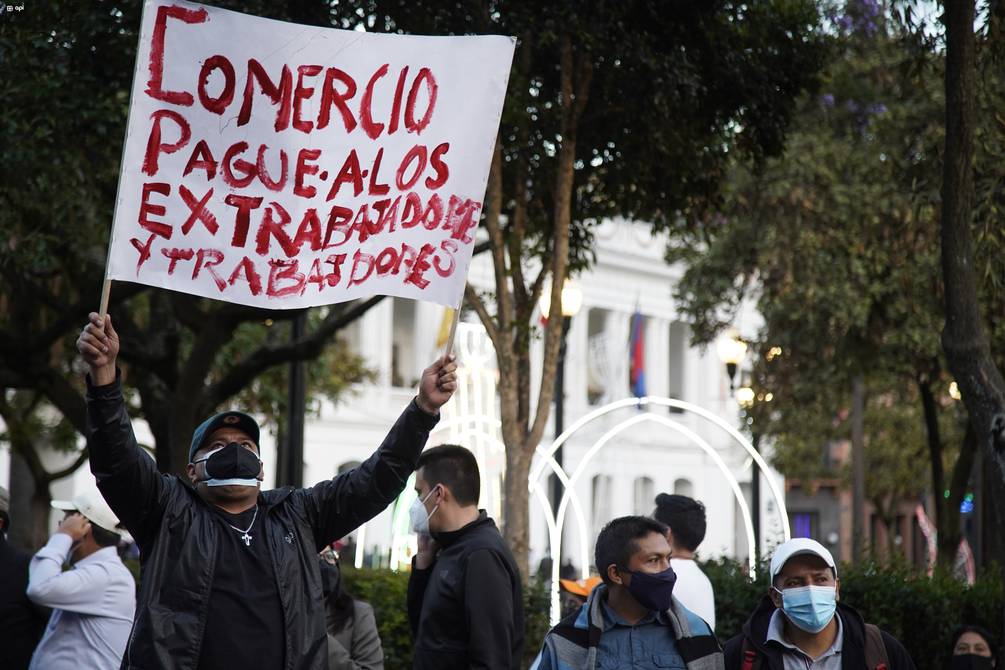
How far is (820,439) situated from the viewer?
3988cm

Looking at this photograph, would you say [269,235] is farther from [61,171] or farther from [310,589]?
[61,171]

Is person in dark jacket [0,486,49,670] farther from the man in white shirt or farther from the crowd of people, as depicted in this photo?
the man in white shirt

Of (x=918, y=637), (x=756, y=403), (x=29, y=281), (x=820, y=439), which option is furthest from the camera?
(x=820, y=439)

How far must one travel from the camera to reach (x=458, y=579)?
17.4 ft

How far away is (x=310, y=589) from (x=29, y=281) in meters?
13.8

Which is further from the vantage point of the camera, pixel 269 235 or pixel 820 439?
pixel 820 439

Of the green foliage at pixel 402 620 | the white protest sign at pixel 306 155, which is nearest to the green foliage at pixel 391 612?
the green foliage at pixel 402 620

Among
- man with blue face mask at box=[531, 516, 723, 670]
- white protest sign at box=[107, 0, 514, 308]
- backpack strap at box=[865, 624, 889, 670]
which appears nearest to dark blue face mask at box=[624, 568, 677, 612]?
man with blue face mask at box=[531, 516, 723, 670]

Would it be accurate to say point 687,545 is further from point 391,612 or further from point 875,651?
point 391,612

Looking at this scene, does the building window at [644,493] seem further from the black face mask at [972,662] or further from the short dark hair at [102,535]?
the short dark hair at [102,535]

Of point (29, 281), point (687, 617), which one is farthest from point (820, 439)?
point (687, 617)

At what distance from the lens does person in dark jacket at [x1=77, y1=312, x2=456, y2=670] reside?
14.7 feet

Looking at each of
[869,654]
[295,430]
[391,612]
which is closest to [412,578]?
[869,654]

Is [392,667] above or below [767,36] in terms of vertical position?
below
